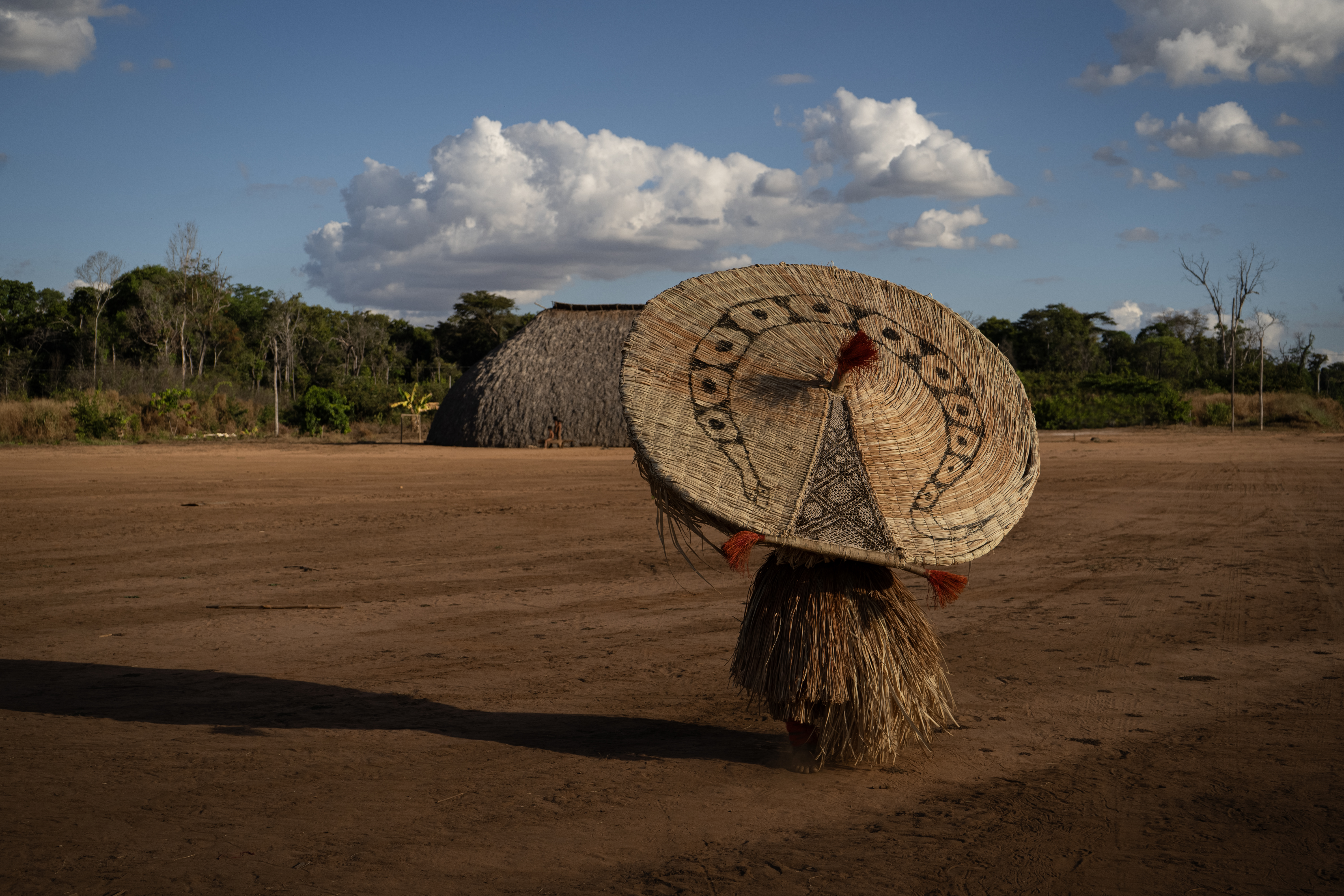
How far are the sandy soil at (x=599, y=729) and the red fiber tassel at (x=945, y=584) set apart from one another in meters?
0.72

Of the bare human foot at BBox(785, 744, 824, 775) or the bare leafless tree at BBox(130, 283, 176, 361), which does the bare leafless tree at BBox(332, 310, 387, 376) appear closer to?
the bare leafless tree at BBox(130, 283, 176, 361)

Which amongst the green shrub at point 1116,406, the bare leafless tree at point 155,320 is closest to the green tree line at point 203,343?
the bare leafless tree at point 155,320

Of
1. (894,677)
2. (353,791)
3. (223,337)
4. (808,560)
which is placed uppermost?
(223,337)

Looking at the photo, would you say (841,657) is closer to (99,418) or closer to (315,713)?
(315,713)

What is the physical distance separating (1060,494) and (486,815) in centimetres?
1103

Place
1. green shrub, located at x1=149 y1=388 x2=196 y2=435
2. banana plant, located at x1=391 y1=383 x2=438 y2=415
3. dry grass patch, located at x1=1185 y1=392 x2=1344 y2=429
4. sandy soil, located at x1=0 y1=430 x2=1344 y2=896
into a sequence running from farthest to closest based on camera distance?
1. dry grass patch, located at x1=1185 y1=392 x2=1344 y2=429
2. banana plant, located at x1=391 y1=383 x2=438 y2=415
3. green shrub, located at x1=149 y1=388 x2=196 y2=435
4. sandy soil, located at x1=0 y1=430 x2=1344 y2=896

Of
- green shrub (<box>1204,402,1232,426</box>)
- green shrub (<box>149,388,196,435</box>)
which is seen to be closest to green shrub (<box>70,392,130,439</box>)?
green shrub (<box>149,388,196,435</box>)

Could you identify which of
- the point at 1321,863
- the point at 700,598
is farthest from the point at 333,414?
the point at 1321,863

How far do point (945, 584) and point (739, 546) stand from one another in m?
0.85

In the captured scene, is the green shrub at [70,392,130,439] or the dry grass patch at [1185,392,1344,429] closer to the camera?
the green shrub at [70,392,130,439]

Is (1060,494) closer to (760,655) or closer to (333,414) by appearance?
(760,655)

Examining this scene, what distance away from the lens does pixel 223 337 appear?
38.7 metres

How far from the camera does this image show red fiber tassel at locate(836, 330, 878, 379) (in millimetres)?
3240

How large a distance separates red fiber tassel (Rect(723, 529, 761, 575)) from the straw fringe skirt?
0.28 metres
